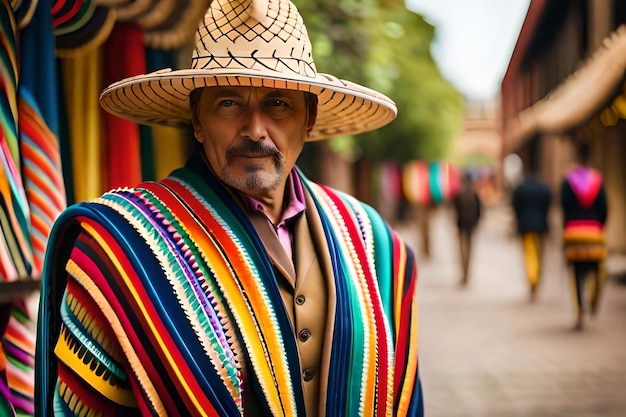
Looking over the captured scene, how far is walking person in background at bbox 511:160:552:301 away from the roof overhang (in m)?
1.59

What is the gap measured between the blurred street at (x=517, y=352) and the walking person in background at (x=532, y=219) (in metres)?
0.54

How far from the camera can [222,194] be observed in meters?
1.96

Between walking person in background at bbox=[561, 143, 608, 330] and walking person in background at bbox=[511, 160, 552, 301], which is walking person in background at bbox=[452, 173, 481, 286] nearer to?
walking person in background at bbox=[511, 160, 552, 301]

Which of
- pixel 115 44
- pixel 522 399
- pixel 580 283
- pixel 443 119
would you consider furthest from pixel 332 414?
pixel 443 119

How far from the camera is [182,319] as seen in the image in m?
1.77

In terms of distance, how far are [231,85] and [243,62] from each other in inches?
2.4

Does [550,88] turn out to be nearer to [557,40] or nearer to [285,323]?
[557,40]

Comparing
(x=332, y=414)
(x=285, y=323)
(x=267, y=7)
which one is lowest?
(x=332, y=414)

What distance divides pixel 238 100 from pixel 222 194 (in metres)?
0.23

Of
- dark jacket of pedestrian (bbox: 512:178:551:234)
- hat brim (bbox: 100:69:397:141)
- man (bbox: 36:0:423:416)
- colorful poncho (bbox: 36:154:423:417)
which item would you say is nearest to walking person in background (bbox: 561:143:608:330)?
dark jacket of pedestrian (bbox: 512:178:551:234)

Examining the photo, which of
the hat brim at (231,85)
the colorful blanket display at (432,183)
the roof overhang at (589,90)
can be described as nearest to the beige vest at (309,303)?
the hat brim at (231,85)

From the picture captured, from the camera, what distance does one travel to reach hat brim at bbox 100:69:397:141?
1.85 meters

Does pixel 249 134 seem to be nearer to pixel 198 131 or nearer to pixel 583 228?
pixel 198 131

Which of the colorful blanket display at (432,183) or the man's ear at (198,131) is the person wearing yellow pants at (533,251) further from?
the man's ear at (198,131)
